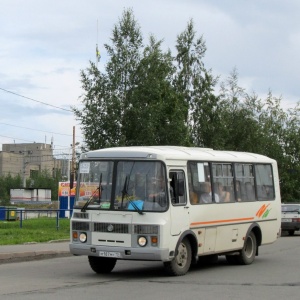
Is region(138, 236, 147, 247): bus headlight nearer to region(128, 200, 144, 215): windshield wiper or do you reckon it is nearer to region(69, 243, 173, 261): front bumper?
region(69, 243, 173, 261): front bumper

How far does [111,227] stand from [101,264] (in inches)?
58.5

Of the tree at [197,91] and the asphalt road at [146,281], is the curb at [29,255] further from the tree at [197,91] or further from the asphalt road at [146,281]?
the tree at [197,91]

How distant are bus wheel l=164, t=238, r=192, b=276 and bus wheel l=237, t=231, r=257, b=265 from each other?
2939 mm

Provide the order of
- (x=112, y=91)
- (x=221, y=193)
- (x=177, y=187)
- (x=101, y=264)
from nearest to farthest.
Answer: (x=177, y=187) < (x=101, y=264) < (x=221, y=193) < (x=112, y=91)

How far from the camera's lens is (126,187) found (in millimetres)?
13531

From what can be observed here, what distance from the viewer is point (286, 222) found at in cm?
3209

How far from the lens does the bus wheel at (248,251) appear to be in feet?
54.6

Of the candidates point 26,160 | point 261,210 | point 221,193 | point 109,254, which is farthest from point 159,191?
point 26,160

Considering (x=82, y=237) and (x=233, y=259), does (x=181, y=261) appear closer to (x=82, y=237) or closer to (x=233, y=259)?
(x=82, y=237)

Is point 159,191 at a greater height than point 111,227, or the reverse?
point 159,191

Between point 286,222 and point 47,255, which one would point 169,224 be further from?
point 286,222

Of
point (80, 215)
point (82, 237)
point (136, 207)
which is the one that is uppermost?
point (136, 207)

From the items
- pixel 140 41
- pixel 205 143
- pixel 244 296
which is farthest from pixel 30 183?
pixel 244 296

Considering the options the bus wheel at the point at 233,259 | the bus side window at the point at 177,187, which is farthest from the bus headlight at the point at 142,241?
the bus wheel at the point at 233,259
